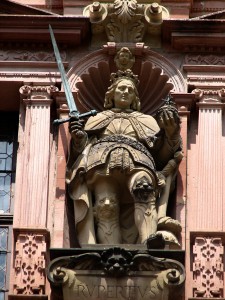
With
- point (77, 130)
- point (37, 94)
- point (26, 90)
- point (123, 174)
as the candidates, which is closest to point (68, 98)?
point (77, 130)

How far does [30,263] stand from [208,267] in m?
1.94

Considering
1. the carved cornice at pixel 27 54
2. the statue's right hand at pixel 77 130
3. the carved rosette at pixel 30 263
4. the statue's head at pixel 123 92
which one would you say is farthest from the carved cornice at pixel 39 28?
the carved rosette at pixel 30 263

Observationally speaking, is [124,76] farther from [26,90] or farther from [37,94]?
[26,90]

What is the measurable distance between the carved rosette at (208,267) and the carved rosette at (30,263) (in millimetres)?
1656

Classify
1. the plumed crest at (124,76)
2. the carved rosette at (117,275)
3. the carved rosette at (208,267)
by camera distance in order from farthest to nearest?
the plumed crest at (124,76) < the carved rosette at (208,267) < the carved rosette at (117,275)

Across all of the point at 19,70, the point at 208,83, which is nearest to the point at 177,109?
the point at 208,83

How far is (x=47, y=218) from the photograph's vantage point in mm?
21109

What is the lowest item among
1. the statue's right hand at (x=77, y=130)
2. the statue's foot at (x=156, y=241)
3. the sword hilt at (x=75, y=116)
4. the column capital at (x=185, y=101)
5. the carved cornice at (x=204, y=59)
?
the statue's foot at (x=156, y=241)

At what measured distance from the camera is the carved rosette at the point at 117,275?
789 inches

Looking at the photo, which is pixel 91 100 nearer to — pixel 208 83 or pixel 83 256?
pixel 208 83

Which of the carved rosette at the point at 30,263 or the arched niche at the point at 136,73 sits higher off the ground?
the arched niche at the point at 136,73

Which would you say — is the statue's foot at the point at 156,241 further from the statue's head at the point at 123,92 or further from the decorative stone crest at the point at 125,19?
the decorative stone crest at the point at 125,19

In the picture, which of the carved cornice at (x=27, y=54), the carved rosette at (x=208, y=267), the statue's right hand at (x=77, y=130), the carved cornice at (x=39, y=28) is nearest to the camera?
the carved rosette at (x=208, y=267)

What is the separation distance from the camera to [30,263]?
811 inches
